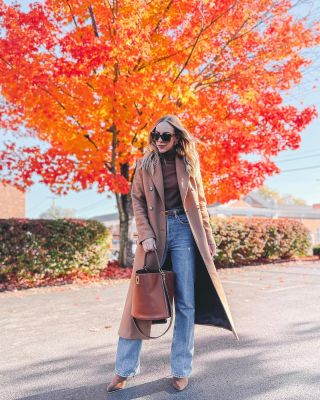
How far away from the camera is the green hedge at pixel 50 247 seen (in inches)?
378

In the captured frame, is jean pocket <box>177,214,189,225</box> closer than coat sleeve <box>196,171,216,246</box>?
Yes

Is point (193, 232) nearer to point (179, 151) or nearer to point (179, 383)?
point (179, 151)

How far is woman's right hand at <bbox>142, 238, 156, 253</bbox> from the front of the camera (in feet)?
9.77

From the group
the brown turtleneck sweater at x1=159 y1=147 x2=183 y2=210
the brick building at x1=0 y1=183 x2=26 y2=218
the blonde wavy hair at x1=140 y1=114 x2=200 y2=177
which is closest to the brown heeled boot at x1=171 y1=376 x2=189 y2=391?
the brown turtleneck sweater at x1=159 y1=147 x2=183 y2=210

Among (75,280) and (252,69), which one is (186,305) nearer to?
(75,280)

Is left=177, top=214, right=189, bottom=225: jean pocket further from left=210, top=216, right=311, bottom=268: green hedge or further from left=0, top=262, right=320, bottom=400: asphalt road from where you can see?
left=210, top=216, right=311, bottom=268: green hedge

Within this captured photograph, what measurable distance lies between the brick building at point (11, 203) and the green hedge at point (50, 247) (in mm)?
19095

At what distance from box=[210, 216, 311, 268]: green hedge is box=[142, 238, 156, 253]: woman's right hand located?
10.1 meters

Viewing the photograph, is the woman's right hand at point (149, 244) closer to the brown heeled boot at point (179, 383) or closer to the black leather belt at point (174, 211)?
the black leather belt at point (174, 211)

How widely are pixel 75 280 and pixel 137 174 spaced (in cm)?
756

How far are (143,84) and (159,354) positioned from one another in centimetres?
680

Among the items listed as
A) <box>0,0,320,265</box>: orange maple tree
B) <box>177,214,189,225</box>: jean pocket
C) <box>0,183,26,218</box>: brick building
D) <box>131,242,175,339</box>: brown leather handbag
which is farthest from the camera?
<box>0,183,26,218</box>: brick building

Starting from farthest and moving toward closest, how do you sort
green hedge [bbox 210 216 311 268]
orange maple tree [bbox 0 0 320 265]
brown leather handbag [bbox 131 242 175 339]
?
green hedge [bbox 210 216 311 268]
orange maple tree [bbox 0 0 320 265]
brown leather handbag [bbox 131 242 175 339]

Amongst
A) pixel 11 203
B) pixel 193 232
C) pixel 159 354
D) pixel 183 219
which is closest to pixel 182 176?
pixel 183 219
